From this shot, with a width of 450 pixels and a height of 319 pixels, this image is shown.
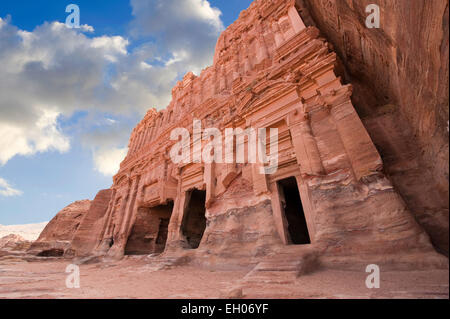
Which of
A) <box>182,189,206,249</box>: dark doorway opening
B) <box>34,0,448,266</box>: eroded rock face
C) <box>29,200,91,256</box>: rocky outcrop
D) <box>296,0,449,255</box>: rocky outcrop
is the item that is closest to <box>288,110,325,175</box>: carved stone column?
<box>34,0,448,266</box>: eroded rock face

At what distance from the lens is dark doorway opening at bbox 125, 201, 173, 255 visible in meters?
12.4

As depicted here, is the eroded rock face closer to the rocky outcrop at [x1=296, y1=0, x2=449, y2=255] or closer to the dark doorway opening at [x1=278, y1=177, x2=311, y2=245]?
the dark doorway opening at [x1=278, y1=177, x2=311, y2=245]

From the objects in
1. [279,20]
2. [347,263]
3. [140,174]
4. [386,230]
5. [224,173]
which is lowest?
[347,263]

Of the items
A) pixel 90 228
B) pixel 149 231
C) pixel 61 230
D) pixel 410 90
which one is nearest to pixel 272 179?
pixel 410 90

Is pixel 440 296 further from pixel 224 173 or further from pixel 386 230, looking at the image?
pixel 224 173

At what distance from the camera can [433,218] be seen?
3.41 m

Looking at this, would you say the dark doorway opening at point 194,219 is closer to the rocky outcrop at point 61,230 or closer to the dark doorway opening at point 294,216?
the dark doorway opening at point 294,216

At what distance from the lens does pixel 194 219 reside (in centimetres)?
1095

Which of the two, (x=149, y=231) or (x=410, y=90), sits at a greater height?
(x=410, y=90)

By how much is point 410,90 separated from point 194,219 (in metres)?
10.2

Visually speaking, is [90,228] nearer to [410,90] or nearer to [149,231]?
A: [149,231]
